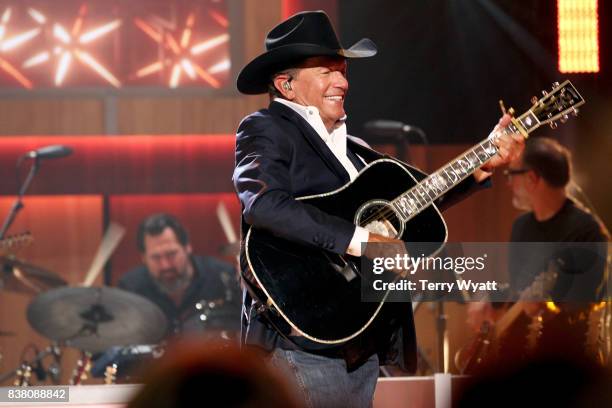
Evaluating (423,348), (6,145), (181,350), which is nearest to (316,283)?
(181,350)

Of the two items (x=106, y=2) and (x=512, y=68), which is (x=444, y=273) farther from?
(x=106, y=2)

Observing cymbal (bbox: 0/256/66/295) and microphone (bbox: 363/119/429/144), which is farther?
microphone (bbox: 363/119/429/144)

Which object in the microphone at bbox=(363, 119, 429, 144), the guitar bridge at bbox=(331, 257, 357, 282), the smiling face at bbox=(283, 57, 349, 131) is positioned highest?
the microphone at bbox=(363, 119, 429, 144)

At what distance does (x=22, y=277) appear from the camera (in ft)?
15.8

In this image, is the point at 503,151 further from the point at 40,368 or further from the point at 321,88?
the point at 40,368

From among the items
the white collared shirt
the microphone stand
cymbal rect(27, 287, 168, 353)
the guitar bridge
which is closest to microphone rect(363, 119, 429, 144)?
cymbal rect(27, 287, 168, 353)

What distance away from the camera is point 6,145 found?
488cm

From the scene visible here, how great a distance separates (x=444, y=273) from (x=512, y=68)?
68.9 inches

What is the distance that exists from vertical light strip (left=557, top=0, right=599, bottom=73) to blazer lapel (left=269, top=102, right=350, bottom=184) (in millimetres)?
2562

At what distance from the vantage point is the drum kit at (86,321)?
186 inches

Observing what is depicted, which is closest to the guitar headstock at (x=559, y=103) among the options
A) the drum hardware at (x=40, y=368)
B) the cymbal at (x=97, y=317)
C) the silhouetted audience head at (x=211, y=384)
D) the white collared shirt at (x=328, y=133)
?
the white collared shirt at (x=328, y=133)

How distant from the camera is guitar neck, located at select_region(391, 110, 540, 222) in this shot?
282 centimetres

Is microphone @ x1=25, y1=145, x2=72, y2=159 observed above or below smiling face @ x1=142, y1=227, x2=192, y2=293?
above

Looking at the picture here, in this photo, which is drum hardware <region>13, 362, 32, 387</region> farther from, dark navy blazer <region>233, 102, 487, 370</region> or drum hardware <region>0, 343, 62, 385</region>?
dark navy blazer <region>233, 102, 487, 370</region>
